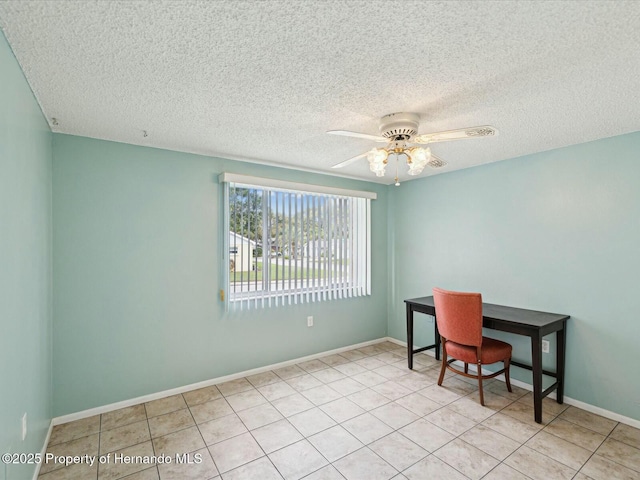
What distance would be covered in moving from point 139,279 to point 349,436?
2195 mm

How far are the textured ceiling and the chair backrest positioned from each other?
1432 mm

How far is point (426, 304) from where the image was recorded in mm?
3492

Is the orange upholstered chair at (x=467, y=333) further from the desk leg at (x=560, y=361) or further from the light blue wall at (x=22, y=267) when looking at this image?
the light blue wall at (x=22, y=267)

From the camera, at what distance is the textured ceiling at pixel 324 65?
125 centimetres

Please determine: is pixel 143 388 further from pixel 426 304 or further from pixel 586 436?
pixel 586 436

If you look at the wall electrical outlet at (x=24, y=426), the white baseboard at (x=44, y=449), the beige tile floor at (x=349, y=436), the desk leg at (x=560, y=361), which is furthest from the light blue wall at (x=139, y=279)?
the desk leg at (x=560, y=361)

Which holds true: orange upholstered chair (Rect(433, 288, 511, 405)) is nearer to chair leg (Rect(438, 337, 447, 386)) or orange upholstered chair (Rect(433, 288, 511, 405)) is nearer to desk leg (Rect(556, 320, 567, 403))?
chair leg (Rect(438, 337, 447, 386))

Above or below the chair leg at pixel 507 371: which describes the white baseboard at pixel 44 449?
below

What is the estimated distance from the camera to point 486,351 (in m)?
2.88

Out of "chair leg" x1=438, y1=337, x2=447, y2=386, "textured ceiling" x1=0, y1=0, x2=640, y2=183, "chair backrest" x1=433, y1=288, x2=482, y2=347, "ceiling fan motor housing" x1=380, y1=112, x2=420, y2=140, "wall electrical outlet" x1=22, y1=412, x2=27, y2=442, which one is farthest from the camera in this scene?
"chair leg" x1=438, y1=337, x2=447, y2=386

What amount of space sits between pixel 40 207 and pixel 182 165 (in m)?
1.20

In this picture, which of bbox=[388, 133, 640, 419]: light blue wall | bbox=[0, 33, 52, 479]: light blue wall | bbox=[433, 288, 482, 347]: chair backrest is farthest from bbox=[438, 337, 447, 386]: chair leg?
bbox=[0, 33, 52, 479]: light blue wall

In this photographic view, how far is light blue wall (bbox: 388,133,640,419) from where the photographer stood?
2566 millimetres

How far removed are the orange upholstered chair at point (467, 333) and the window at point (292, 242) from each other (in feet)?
4.53
